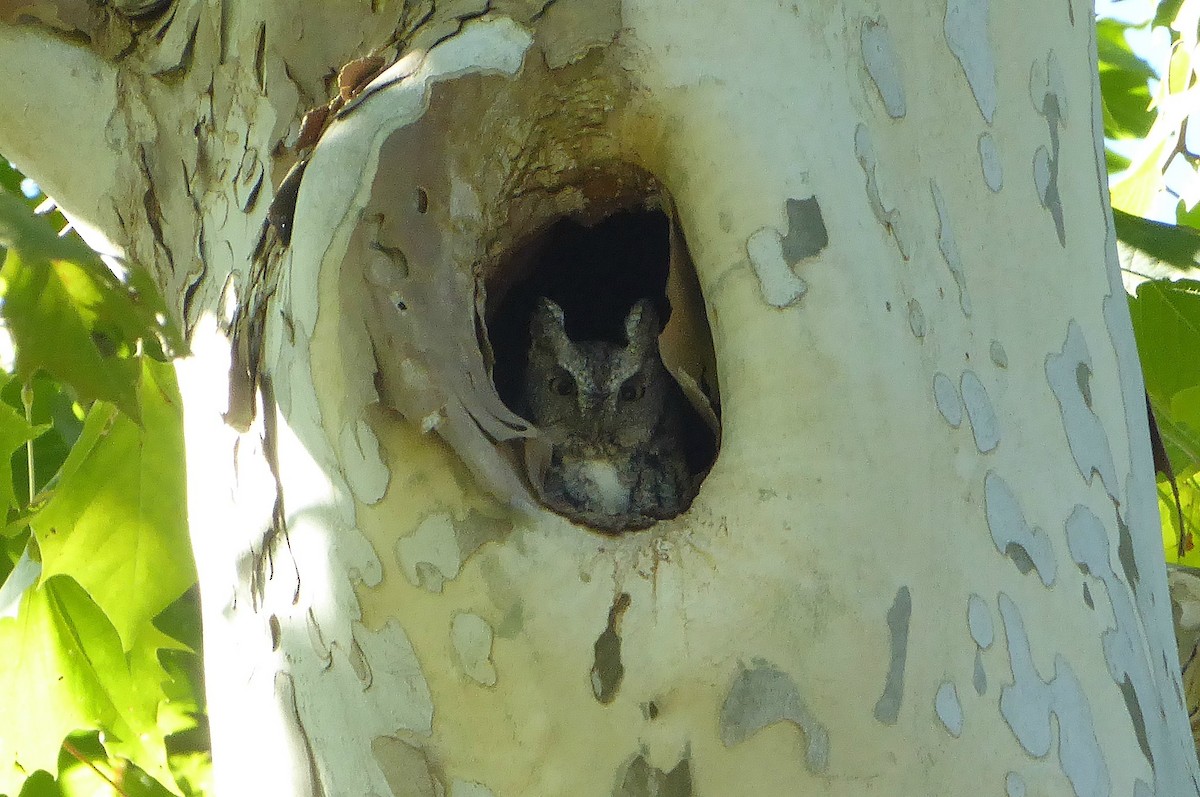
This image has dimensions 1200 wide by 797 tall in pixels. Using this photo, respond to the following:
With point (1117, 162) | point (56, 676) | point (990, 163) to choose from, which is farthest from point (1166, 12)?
point (56, 676)

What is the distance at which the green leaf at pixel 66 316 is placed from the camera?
1237 mm

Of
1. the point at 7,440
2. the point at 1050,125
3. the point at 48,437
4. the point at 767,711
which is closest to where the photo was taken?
the point at 767,711

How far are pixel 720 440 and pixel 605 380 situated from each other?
1.17m

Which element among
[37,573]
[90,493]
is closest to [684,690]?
[90,493]

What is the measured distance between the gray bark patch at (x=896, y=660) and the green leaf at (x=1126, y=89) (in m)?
2.49

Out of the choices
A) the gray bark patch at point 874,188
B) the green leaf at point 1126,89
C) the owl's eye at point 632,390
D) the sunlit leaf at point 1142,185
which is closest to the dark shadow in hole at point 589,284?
the owl's eye at point 632,390

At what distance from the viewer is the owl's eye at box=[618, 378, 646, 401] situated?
7.80 ft

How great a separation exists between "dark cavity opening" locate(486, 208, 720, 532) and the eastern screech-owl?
4cm

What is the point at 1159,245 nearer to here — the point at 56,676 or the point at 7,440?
the point at 7,440

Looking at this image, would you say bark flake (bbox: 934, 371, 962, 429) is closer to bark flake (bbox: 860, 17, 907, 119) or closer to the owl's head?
bark flake (bbox: 860, 17, 907, 119)

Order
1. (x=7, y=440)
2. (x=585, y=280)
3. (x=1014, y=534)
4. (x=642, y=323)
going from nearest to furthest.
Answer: (x=1014, y=534), (x=7, y=440), (x=642, y=323), (x=585, y=280)

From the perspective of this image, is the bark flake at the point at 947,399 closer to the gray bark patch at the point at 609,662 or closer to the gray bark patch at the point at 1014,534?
the gray bark patch at the point at 1014,534

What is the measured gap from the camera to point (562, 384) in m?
2.44

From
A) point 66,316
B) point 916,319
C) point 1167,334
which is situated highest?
point 66,316
